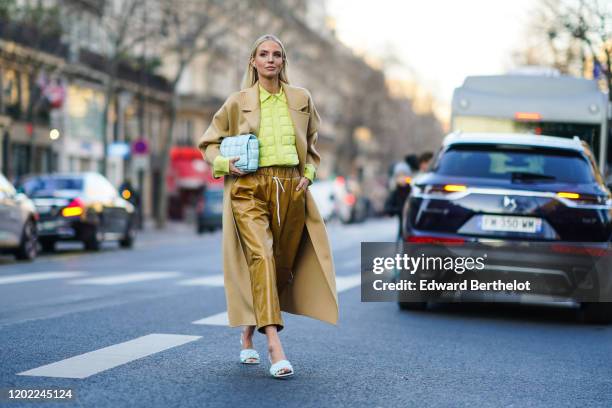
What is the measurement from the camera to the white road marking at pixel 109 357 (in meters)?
6.98

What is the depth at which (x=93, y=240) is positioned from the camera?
24547 millimetres

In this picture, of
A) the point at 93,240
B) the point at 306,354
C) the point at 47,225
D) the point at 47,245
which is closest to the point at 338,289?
the point at 306,354

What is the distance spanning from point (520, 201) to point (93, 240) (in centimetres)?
1514

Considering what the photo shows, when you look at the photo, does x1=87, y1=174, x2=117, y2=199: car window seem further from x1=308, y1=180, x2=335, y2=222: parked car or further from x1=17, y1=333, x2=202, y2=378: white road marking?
x1=308, y1=180, x2=335, y2=222: parked car

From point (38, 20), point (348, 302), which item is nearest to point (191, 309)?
point (348, 302)

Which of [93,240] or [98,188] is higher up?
[98,188]

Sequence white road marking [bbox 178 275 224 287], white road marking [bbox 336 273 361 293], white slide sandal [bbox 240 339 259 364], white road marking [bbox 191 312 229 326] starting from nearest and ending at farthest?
white slide sandal [bbox 240 339 259 364] → white road marking [bbox 191 312 229 326] → white road marking [bbox 336 273 361 293] → white road marking [bbox 178 275 224 287]

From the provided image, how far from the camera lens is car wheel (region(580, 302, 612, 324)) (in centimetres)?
1116

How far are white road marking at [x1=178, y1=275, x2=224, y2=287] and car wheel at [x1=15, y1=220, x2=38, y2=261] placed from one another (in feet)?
15.4

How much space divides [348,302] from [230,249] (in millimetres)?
5739

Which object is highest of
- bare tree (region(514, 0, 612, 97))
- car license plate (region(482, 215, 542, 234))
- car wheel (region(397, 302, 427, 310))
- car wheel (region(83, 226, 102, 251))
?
bare tree (region(514, 0, 612, 97))

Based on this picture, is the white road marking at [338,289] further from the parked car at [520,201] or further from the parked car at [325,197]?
the parked car at [325,197]

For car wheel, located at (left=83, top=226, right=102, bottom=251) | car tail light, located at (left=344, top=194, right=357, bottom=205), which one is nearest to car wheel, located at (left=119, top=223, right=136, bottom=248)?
car wheel, located at (left=83, top=226, right=102, bottom=251)

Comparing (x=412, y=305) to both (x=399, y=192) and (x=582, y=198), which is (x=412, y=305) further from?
(x=399, y=192)
